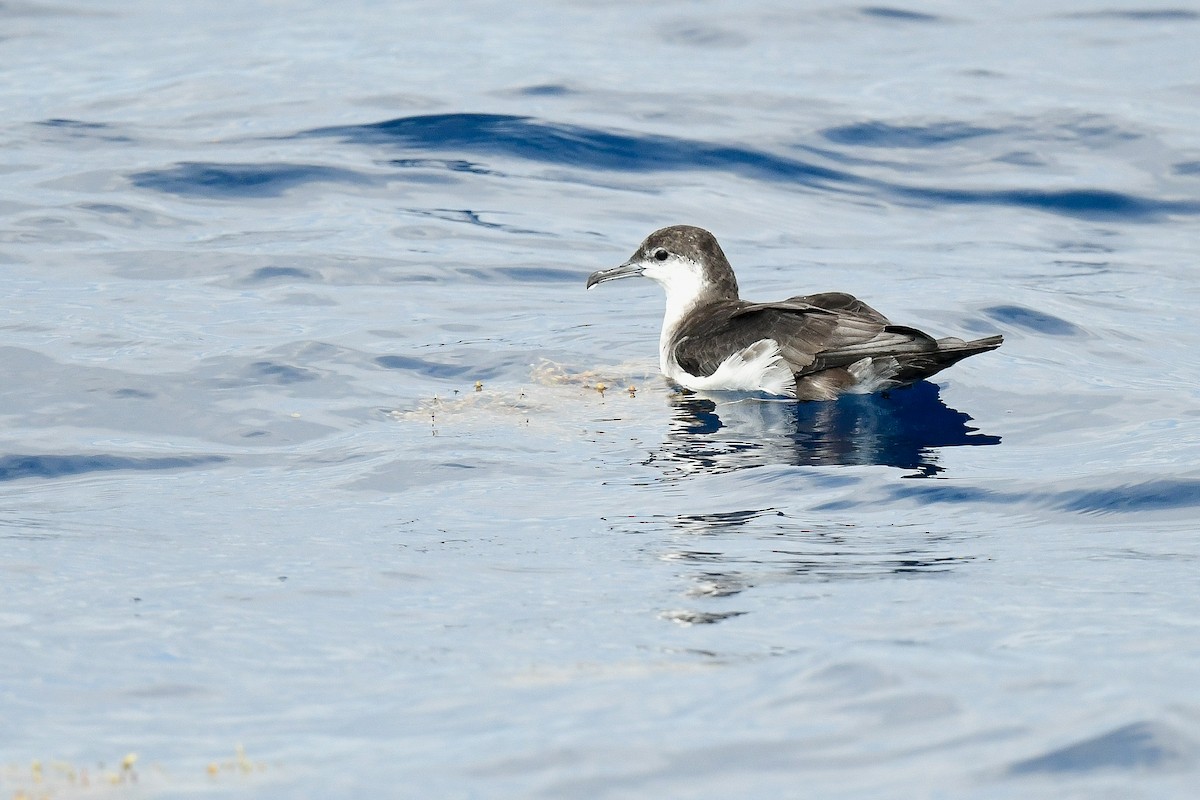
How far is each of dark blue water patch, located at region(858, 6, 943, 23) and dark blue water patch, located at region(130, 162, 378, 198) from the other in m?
8.90

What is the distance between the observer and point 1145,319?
11.4m

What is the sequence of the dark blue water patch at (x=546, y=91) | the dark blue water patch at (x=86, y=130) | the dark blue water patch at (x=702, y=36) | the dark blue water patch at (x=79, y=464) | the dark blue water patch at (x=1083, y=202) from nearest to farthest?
the dark blue water patch at (x=79, y=464) < the dark blue water patch at (x=1083, y=202) < the dark blue water patch at (x=86, y=130) < the dark blue water patch at (x=546, y=91) < the dark blue water patch at (x=702, y=36)

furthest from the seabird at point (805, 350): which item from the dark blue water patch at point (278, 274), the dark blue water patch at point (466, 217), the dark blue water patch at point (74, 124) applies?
the dark blue water patch at point (74, 124)

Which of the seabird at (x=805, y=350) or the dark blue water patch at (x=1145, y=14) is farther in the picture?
the dark blue water patch at (x=1145, y=14)

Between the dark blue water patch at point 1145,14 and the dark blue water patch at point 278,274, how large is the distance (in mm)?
12734

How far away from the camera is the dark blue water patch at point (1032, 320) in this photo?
11.0 metres

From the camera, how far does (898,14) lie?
20.7 m

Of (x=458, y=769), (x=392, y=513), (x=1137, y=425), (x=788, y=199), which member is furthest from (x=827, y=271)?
(x=458, y=769)

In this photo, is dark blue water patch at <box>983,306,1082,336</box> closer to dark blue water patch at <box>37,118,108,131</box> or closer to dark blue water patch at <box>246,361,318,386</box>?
dark blue water patch at <box>246,361,318,386</box>

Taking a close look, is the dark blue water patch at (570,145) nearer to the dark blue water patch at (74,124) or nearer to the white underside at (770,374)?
the dark blue water patch at (74,124)

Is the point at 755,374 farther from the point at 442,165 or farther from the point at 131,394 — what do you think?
the point at 442,165

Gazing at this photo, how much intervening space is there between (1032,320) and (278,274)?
544 centimetres

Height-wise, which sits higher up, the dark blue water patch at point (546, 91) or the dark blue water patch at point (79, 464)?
the dark blue water patch at point (546, 91)

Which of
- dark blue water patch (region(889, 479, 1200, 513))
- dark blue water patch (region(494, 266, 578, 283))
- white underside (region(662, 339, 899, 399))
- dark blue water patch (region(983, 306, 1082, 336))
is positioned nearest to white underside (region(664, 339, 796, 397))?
white underside (region(662, 339, 899, 399))
